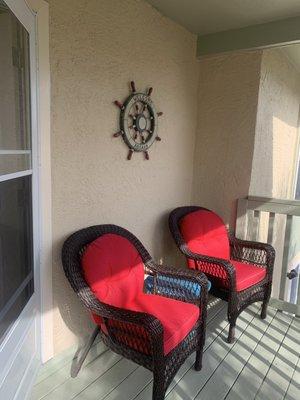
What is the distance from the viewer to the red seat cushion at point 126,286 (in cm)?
173

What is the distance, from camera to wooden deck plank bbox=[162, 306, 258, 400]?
1.80m

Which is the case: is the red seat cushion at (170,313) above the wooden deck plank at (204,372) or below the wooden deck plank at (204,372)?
above

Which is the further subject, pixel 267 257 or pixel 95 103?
pixel 267 257

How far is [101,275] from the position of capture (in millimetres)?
1858

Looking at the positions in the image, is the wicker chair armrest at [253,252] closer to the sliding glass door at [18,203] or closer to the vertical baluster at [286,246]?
the vertical baluster at [286,246]

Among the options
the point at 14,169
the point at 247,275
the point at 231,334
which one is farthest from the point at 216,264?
the point at 14,169

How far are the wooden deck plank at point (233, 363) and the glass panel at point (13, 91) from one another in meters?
1.73

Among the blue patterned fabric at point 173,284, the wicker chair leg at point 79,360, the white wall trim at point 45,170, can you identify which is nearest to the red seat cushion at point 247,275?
the blue patterned fabric at point 173,284

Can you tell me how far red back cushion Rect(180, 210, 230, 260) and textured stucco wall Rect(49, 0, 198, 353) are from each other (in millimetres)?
302

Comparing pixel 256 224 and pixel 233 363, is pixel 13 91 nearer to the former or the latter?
pixel 233 363

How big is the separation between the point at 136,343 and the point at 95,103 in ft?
5.04

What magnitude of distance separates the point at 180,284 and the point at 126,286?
14.4 inches

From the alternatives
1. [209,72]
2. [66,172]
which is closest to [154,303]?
[66,172]

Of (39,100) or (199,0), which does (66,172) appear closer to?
(39,100)
